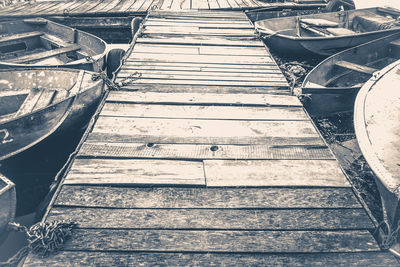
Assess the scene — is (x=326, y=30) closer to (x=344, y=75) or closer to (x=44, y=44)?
(x=344, y=75)

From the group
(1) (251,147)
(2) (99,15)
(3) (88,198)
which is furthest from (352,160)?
(2) (99,15)

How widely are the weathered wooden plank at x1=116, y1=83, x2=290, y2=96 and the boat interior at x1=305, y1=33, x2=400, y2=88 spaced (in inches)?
57.5

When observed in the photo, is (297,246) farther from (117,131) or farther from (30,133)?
(30,133)

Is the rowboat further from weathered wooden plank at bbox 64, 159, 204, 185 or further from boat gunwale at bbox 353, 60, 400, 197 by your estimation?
weathered wooden plank at bbox 64, 159, 204, 185

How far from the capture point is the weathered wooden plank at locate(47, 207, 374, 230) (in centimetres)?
213

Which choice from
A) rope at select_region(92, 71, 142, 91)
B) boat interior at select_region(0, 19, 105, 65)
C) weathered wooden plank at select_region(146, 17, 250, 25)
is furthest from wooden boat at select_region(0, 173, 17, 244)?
weathered wooden plank at select_region(146, 17, 250, 25)

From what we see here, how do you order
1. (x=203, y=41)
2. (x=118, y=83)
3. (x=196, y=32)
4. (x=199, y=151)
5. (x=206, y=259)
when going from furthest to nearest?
(x=196, y=32)
(x=203, y=41)
(x=118, y=83)
(x=199, y=151)
(x=206, y=259)

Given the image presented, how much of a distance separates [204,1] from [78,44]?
194 inches

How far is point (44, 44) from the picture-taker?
7.87m

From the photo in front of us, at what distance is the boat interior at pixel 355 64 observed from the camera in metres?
Result: 5.82

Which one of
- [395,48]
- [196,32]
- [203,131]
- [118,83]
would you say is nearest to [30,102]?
[118,83]

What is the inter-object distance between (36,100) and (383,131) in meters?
5.95

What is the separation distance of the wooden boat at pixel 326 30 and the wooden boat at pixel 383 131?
249 cm

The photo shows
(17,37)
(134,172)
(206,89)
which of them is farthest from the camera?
(17,37)
